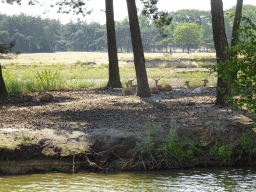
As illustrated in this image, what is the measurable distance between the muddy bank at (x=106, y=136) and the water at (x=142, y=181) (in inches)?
13.0

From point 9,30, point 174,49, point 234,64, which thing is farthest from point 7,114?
point 174,49

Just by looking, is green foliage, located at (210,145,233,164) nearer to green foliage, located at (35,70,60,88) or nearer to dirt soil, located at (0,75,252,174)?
dirt soil, located at (0,75,252,174)

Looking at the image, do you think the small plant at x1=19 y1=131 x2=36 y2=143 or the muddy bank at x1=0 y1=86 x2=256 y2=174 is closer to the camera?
the muddy bank at x1=0 y1=86 x2=256 y2=174

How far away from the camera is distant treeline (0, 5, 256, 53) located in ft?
301

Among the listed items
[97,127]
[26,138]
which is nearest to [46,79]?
[97,127]

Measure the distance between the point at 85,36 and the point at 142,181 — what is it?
107104 mm

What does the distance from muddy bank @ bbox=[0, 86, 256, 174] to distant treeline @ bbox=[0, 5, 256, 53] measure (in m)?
84.9

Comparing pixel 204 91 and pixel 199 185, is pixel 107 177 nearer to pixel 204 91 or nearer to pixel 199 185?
pixel 199 185

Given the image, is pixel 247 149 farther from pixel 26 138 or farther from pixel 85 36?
pixel 85 36

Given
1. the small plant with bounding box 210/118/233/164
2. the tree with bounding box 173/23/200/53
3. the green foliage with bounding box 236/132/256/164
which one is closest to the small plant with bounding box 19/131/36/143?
the small plant with bounding box 210/118/233/164

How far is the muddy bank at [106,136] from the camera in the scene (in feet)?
21.0

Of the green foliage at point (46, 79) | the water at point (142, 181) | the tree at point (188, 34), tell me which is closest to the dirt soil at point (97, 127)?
the water at point (142, 181)

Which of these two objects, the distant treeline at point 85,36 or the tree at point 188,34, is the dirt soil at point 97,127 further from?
Result: the distant treeline at point 85,36

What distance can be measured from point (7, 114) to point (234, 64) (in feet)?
24.0
